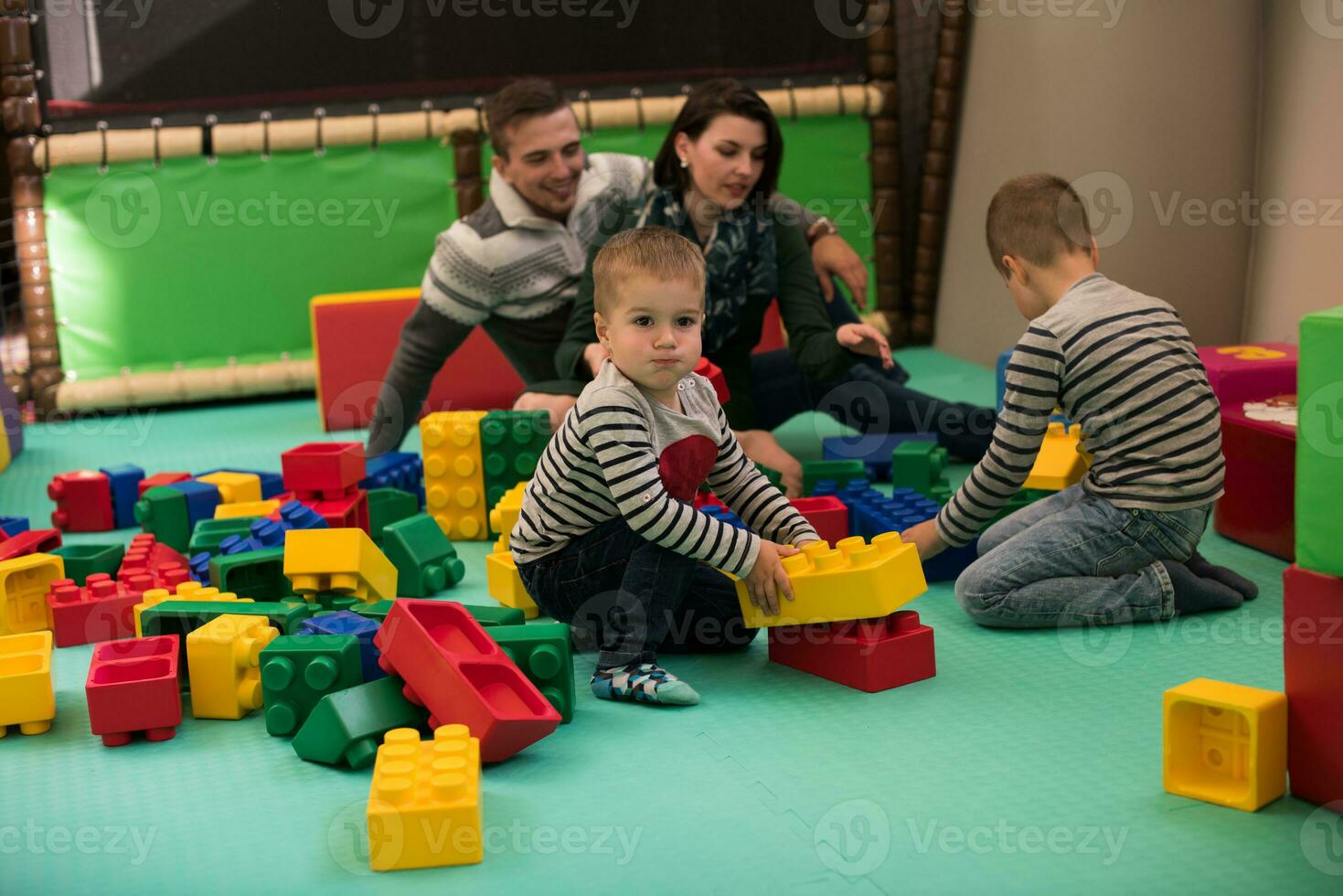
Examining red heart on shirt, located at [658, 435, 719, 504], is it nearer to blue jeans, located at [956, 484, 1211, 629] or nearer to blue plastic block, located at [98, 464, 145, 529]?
blue jeans, located at [956, 484, 1211, 629]

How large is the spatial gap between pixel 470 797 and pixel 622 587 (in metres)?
0.44

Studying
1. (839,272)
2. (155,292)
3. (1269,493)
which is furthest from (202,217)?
(1269,493)

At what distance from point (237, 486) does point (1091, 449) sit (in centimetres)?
133

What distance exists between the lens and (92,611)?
69.6 inches

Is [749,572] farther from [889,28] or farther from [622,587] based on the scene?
[889,28]

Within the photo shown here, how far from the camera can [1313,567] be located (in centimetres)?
117

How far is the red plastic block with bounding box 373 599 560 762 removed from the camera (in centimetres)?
132

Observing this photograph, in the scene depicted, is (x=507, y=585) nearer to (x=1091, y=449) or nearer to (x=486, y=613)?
(x=486, y=613)

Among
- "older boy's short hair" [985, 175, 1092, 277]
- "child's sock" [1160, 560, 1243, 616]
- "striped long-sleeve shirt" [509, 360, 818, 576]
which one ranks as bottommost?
"child's sock" [1160, 560, 1243, 616]

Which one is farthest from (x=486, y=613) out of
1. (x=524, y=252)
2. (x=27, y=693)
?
(x=524, y=252)

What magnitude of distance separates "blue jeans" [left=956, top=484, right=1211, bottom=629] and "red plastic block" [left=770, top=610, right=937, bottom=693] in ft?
0.58

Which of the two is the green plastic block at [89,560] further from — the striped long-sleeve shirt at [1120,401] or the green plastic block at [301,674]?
the striped long-sleeve shirt at [1120,401]

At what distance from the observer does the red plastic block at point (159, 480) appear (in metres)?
2.31

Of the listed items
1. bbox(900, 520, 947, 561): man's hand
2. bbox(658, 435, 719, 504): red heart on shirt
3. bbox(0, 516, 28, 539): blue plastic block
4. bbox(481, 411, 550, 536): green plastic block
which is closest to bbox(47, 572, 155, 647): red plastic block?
bbox(0, 516, 28, 539): blue plastic block
